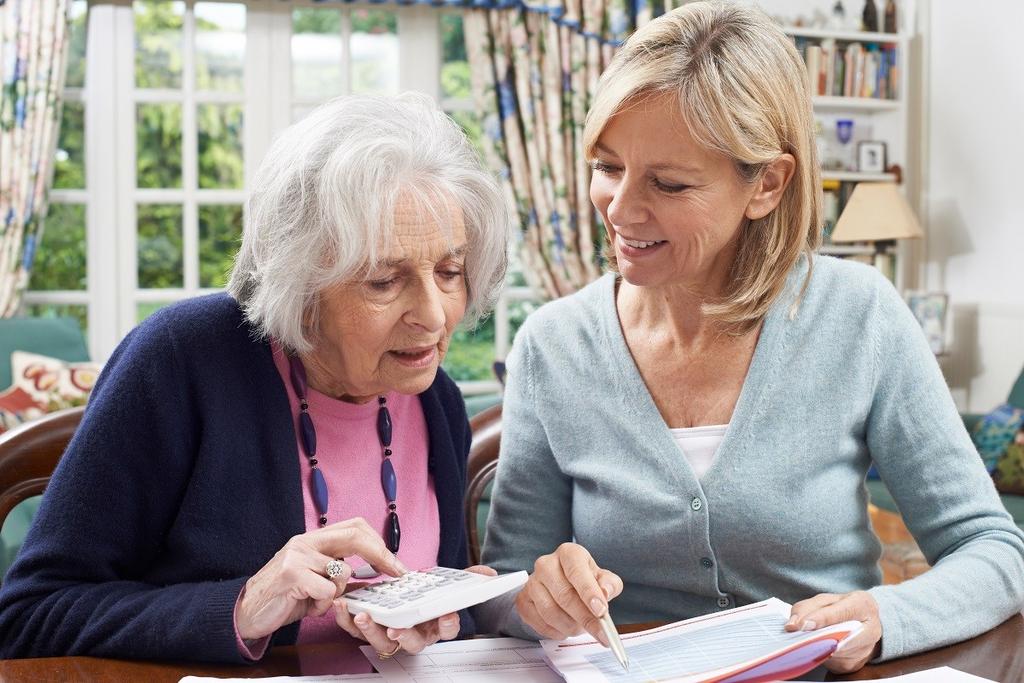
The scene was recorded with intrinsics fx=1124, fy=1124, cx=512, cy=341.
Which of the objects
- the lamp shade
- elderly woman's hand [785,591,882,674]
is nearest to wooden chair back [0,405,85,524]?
A: elderly woman's hand [785,591,882,674]

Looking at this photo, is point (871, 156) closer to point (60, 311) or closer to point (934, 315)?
point (934, 315)

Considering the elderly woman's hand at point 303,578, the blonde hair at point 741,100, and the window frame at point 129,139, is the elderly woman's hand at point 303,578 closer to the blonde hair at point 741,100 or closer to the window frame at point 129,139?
the blonde hair at point 741,100

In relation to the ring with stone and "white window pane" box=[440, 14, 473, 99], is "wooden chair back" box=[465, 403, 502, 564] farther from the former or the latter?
"white window pane" box=[440, 14, 473, 99]

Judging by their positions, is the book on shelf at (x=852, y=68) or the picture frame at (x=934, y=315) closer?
the picture frame at (x=934, y=315)

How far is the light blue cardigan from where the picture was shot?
1271 millimetres

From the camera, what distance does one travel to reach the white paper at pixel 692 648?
0.95m

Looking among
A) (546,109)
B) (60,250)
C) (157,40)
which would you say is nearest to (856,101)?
(546,109)

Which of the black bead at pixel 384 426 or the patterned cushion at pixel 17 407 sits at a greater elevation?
the black bead at pixel 384 426

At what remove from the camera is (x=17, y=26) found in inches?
168

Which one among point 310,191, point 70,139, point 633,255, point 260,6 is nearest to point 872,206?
point 260,6

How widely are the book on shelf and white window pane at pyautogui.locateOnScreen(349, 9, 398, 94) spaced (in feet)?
6.01

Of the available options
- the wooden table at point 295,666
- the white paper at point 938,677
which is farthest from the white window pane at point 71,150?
the white paper at point 938,677

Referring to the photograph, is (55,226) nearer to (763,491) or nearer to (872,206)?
(872,206)

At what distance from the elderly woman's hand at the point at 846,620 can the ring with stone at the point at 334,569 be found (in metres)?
0.40
